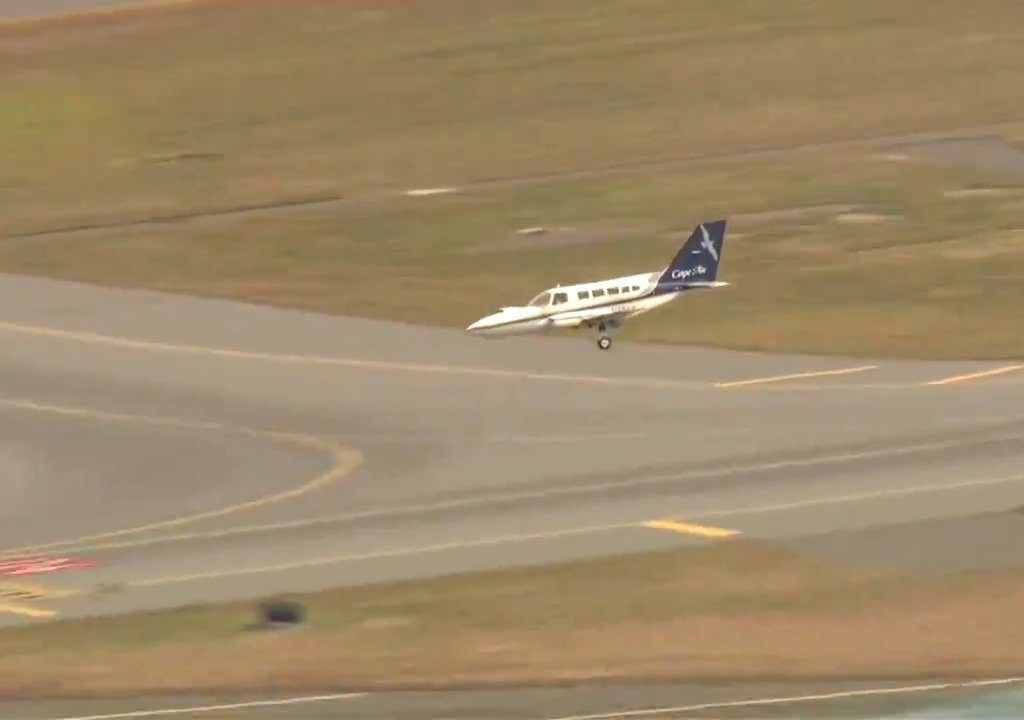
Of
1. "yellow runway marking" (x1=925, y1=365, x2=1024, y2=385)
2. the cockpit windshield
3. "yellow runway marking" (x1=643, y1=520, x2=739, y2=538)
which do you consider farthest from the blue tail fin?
"yellow runway marking" (x1=643, y1=520, x2=739, y2=538)

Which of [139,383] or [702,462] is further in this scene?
[139,383]

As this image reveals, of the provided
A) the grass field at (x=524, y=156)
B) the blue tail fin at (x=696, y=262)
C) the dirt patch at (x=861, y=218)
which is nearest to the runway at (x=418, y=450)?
the blue tail fin at (x=696, y=262)

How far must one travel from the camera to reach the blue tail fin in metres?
68.1

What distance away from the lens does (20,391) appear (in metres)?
67.8

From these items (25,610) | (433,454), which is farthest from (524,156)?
(25,610)

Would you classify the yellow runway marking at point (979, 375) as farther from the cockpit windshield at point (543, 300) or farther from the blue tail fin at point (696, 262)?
the cockpit windshield at point (543, 300)

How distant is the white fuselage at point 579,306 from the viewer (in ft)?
222

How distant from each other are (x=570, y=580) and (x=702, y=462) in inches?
410

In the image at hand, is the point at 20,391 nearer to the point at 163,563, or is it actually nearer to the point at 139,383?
the point at 139,383

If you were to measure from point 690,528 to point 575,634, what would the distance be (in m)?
7.74

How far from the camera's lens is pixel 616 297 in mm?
68000

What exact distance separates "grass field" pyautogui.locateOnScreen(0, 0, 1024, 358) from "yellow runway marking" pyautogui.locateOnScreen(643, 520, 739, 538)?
18.8 metres

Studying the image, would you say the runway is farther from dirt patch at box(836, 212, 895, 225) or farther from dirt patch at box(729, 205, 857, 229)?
dirt patch at box(836, 212, 895, 225)

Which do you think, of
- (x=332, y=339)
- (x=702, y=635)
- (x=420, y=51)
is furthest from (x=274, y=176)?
(x=702, y=635)
